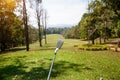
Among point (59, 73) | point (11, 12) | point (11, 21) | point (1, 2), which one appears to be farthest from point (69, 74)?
point (11, 21)

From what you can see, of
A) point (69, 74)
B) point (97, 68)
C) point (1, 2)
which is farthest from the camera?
point (1, 2)

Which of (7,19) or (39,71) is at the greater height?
(7,19)

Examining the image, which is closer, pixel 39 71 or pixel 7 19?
pixel 39 71

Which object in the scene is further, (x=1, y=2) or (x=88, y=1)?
(x=88, y=1)

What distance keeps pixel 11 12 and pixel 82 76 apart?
3628 cm

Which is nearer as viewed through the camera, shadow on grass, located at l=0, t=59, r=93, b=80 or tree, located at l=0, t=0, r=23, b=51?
shadow on grass, located at l=0, t=59, r=93, b=80

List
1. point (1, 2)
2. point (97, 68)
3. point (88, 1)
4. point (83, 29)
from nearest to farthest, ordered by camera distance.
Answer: point (97, 68) < point (1, 2) < point (88, 1) < point (83, 29)

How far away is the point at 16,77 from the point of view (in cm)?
1448

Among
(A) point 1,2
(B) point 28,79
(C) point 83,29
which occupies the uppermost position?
(A) point 1,2

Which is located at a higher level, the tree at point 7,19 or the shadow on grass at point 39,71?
the tree at point 7,19

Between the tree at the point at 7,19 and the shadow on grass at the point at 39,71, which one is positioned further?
the tree at the point at 7,19

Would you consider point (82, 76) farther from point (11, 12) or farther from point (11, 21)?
point (11, 21)

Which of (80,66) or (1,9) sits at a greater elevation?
(1,9)

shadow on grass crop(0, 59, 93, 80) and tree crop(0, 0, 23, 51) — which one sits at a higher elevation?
tree crop(0, 0, 23, 51)
